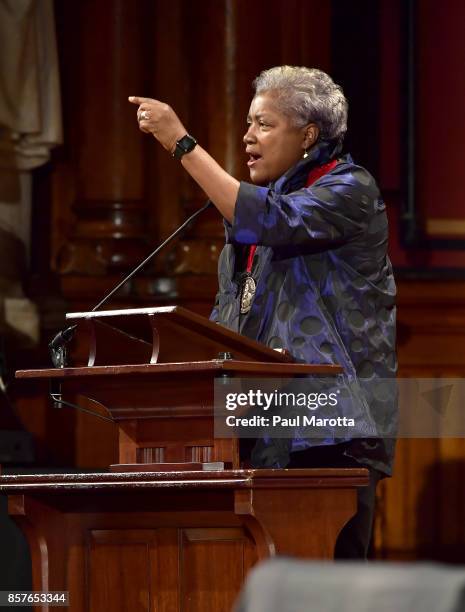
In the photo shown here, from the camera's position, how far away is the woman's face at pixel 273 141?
264 cm

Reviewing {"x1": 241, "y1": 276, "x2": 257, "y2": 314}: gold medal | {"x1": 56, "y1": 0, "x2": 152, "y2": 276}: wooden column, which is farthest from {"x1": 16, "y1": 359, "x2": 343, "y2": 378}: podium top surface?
{"x1": 56, "y1": 0, "x2": 152, "y2": 276}: wooden column

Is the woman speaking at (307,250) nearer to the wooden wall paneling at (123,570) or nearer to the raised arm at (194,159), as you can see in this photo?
the raised arm at (194,159)

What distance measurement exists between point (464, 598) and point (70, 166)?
3828 millimetres

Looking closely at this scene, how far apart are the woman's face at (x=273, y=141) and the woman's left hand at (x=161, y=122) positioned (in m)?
0.25

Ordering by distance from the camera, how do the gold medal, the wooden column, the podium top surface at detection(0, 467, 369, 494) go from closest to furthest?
the podium top surface at detection(0, 467, 369, 494) < the gold medal < the wooden column

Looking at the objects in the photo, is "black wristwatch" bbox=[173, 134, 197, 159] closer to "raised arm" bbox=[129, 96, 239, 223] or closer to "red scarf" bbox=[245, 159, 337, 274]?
"raised arm" bbox=[129, 96, 239, 223]

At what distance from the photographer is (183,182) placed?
466cm

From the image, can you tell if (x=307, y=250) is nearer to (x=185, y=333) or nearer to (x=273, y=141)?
(x=273, y=141)

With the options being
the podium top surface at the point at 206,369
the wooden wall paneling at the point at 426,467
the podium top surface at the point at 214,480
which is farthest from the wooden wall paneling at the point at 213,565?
→ the wooden wall paneling at the point at 426,467

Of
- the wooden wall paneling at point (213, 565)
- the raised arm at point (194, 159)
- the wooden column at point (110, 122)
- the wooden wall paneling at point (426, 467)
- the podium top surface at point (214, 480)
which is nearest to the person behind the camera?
the podium top surface at point (214, 480)

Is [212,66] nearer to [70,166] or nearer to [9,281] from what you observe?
[70,166]

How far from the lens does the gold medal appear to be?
2.56 m

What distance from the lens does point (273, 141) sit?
8.68ft

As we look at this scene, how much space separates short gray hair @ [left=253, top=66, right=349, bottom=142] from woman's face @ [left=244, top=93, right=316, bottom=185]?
0.05 feet
